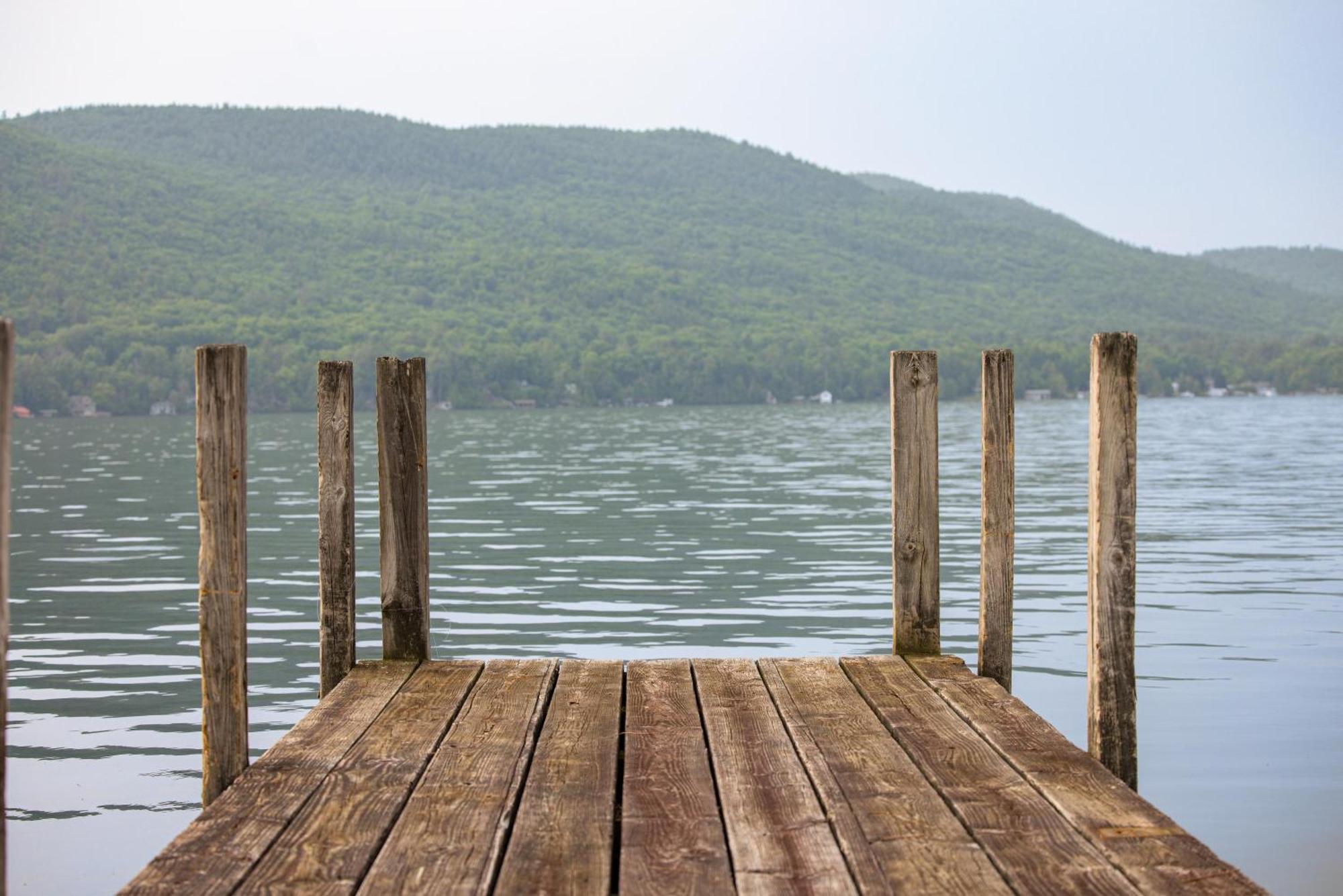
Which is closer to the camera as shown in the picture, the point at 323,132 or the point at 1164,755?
the point at 1164,755

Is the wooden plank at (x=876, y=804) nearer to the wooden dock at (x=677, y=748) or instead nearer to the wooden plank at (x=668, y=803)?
the wooden dock at (x=677, y=748)

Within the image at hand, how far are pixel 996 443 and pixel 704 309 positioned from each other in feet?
345

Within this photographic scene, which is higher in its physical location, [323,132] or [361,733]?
[323,132]

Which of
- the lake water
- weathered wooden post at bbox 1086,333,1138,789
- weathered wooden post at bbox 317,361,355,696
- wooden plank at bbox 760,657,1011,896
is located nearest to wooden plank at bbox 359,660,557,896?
weathered wooden post at bbox 317,361,355,696

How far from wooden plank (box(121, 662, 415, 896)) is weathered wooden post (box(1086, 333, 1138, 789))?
8.44ft

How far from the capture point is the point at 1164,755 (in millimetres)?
8883

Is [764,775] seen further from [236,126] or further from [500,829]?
[236,126]

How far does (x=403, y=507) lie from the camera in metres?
6.48

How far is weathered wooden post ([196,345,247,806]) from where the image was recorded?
16.3 feet

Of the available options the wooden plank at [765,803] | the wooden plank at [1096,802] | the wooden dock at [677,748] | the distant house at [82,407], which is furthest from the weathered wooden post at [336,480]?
the distant house at [82,407]

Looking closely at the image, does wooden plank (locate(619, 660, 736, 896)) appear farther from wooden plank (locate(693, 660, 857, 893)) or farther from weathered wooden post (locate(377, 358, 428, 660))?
weathered wooden post (locate(377, 358, 428, 660))

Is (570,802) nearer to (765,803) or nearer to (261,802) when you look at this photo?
(765,803)

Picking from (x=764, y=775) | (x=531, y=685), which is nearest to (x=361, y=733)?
(x=531, y=685)

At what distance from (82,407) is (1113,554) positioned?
8473 cm
